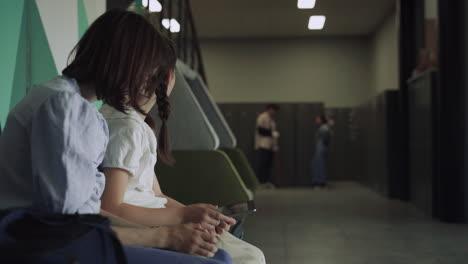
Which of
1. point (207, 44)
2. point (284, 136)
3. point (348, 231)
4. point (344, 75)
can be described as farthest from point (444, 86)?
point (207, 44)

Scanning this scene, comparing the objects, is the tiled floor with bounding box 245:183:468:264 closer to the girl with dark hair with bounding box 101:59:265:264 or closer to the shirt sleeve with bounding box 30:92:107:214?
the girl with dark hair with bounding box 101:59:265:264

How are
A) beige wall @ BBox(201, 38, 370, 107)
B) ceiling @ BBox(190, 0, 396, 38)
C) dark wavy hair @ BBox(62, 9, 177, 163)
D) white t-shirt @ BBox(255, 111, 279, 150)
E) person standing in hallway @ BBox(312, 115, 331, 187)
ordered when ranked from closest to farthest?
dark wavy hair @ BBox(62, 9, 177, 163) < ceiling @ BBox(190, 0, 396, 38) < white t-shirt @ BBox(255, 111, 279, 150) < person standing in hallway @ BBox(312, 115, 331, 187) < beige wall @ BBox(201, 38, 370, 107)

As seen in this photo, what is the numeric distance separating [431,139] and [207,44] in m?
6.99

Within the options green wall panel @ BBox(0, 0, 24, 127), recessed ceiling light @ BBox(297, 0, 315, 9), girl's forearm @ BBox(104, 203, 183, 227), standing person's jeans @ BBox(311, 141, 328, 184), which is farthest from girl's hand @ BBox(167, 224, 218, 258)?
standing person's jeans @ BBox(311, 141, 328, 184)

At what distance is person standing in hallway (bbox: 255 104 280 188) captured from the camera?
898 cm

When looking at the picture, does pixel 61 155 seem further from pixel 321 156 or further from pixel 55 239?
pixel 321 156

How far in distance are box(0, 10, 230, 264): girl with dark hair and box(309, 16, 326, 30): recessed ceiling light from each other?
8812mm

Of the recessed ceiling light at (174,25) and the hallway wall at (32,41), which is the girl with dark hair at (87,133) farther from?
the recessed ceiling light at (174,25)

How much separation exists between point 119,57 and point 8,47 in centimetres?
93

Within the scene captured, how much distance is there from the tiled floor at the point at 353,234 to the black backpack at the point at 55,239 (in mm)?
2434

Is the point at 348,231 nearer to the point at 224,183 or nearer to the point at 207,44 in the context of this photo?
the point at 224,183

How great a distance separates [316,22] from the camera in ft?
33.1

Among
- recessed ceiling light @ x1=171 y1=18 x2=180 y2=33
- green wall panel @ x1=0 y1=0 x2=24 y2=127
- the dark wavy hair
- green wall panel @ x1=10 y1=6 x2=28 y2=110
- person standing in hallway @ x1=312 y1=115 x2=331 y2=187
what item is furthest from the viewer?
person standing in hallway @ x1=312 y1=115 x2=331 y2=187

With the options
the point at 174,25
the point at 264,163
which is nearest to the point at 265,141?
the point at 264,163
